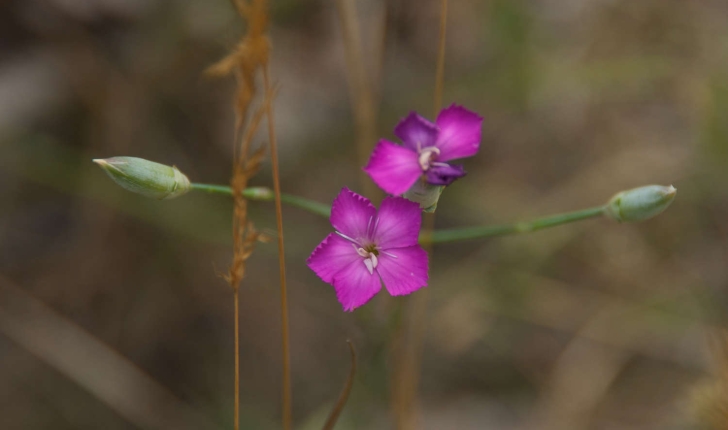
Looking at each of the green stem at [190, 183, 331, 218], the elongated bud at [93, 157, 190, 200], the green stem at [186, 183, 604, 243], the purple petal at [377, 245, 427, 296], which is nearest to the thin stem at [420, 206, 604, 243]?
the green stem at [186, 183, 604, 243]

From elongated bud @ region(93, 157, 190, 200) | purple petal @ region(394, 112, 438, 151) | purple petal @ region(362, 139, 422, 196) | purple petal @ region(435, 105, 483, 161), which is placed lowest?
elongated bud @ region(93, 157, 190, 200)

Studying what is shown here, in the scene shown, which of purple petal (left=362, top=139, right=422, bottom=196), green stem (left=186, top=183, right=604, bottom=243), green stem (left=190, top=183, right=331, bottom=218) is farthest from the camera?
green stem (left=186, top=183, right=604, bottom=243)

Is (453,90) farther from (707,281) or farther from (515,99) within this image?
(707,281)

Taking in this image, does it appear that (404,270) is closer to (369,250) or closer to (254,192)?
(369,250)

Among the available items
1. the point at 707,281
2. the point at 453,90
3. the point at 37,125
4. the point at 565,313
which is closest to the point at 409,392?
the point at 565,313

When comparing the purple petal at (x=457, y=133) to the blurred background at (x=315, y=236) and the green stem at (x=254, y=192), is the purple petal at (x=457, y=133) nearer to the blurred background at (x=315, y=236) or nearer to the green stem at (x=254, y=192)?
the green stem at (x=254, y=192)

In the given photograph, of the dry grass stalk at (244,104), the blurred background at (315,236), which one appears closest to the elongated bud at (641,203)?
the dry grass stalk at (244,104)

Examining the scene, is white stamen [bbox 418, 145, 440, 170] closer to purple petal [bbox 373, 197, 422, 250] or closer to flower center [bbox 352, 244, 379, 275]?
purple petal [bbox 373, 197, 422, 250]
